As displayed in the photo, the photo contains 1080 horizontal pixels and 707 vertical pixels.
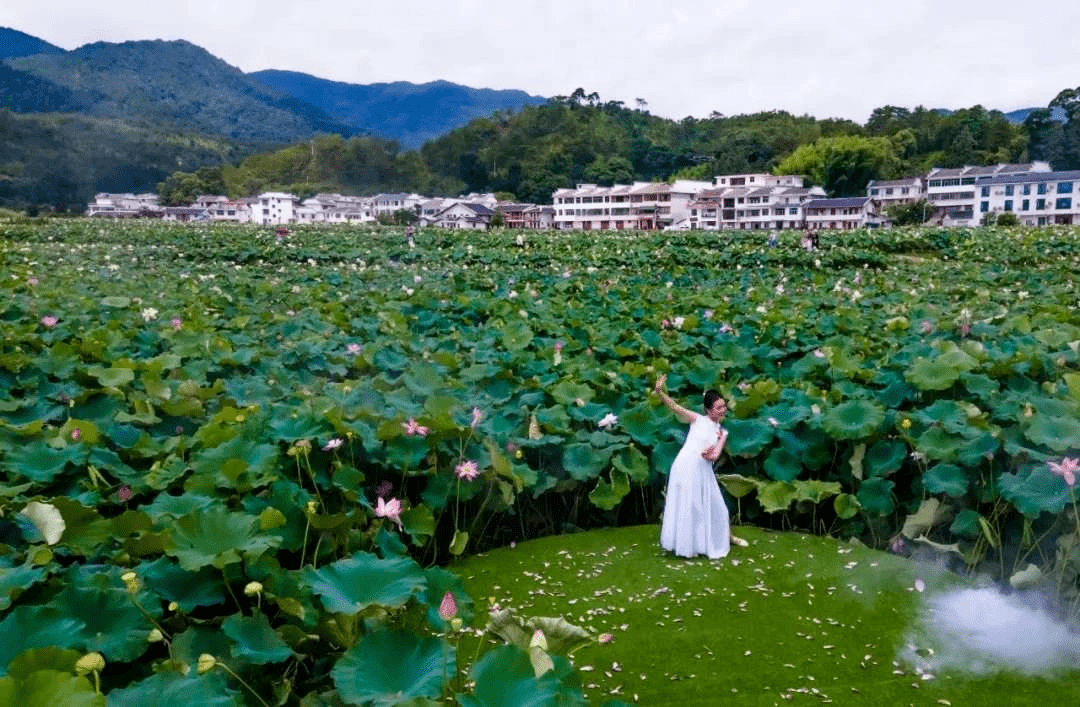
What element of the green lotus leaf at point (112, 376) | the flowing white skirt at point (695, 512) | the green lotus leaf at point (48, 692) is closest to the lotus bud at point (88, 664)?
the green lotus leaf at point (48, 692)

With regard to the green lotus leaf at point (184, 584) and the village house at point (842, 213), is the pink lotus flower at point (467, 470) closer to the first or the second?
the green lotus leaf at point (184, 584)

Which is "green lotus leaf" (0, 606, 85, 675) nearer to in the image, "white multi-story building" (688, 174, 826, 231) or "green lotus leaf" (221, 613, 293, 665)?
"green lotus leaf" (221, 613, 293, 665)

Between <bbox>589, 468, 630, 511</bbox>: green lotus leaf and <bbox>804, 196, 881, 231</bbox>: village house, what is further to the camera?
<bbox>804, 196, 881, 231</bbox>: village house

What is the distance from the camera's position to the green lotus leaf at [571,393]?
4.19 meters

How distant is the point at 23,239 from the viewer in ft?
73.4

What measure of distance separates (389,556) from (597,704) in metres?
0.73

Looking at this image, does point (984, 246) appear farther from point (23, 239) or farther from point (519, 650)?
point (23, 239)

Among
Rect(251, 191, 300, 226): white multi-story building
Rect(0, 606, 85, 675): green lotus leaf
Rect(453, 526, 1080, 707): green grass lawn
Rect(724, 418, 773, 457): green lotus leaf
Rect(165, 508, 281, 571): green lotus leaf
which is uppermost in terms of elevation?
Rect(251, 191, 300, 226): white multi-story building

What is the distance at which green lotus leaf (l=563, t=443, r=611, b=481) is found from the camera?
3684mm

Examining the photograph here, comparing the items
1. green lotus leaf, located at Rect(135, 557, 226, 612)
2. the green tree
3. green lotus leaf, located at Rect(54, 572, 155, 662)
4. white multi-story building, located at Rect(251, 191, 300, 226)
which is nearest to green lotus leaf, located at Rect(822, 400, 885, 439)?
green lotus leaf, located at Rect(135, 557, 226, 612)

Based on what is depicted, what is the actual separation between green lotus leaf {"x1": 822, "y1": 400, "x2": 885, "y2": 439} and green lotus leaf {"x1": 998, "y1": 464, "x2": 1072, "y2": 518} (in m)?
0.73

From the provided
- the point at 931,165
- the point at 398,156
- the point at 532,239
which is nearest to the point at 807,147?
the point at 931,165

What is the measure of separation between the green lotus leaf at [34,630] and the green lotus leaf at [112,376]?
7.50 ft

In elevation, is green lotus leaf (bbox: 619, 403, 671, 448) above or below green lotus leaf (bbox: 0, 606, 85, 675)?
below
